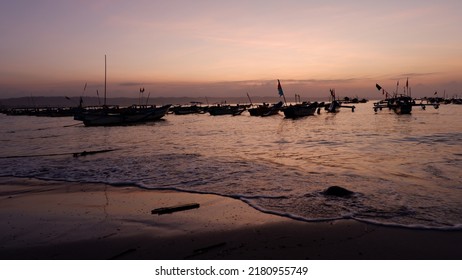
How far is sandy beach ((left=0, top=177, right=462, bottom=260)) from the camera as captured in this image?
17.9ft

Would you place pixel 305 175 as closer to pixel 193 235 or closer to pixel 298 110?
pixel 193 235

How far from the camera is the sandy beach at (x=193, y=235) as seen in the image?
5445 mm

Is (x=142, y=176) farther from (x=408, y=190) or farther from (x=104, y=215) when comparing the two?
(x=408, y=190)

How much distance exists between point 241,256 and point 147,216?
9.73 feet

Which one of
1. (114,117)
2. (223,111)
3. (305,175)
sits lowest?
(305,175)

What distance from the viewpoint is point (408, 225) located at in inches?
262

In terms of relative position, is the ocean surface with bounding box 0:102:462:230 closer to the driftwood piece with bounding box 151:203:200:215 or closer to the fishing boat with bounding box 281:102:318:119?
the driftwood piece with bounding box 151:203:200:215

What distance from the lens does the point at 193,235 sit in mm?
6266

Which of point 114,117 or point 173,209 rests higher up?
point 114,117

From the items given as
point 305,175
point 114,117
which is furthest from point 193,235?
point 114,117

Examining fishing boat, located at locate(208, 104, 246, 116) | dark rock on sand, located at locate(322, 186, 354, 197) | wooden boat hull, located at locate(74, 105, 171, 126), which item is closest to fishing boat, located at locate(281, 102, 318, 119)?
fishing boat, located at locate(208, 104, 246, 116)

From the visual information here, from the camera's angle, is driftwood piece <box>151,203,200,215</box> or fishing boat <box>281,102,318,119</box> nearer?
driftwood piece <box>151,203,200,215</box>
